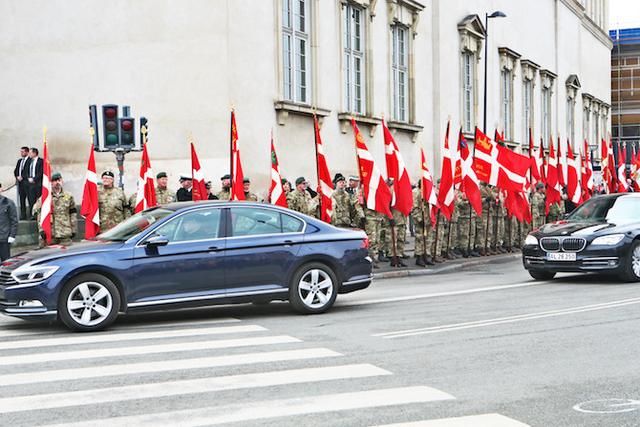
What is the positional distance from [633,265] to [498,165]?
264 inches

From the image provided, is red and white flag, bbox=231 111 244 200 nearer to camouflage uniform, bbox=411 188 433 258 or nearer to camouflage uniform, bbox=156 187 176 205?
camouflage uniform, bbox=156 187 176 205

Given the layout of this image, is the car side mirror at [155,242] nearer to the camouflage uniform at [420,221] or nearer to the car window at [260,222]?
the car window at [260,222]

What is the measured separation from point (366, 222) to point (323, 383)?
40.1 feet

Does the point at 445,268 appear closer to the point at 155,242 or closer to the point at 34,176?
the point at 34,176

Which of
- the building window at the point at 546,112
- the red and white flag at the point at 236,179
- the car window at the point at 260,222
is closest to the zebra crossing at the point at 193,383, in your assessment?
the car window at the point at 260,222

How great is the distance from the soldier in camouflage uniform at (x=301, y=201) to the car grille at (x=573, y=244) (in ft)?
17.8

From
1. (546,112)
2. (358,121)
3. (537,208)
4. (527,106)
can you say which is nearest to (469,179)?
(537,208)

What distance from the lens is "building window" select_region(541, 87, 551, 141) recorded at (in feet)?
160

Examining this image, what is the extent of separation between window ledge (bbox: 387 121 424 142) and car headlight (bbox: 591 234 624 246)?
564 inches

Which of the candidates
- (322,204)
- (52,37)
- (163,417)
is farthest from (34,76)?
(163,417)

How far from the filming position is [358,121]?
88.9 ft

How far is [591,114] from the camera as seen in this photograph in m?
59.5

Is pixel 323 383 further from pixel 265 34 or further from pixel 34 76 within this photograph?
pixel 34 76

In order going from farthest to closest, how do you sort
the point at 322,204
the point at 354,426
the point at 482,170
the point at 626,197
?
the point at 482,170 → the point at 322,204 → the point at 626,197 → the point at 354,426
